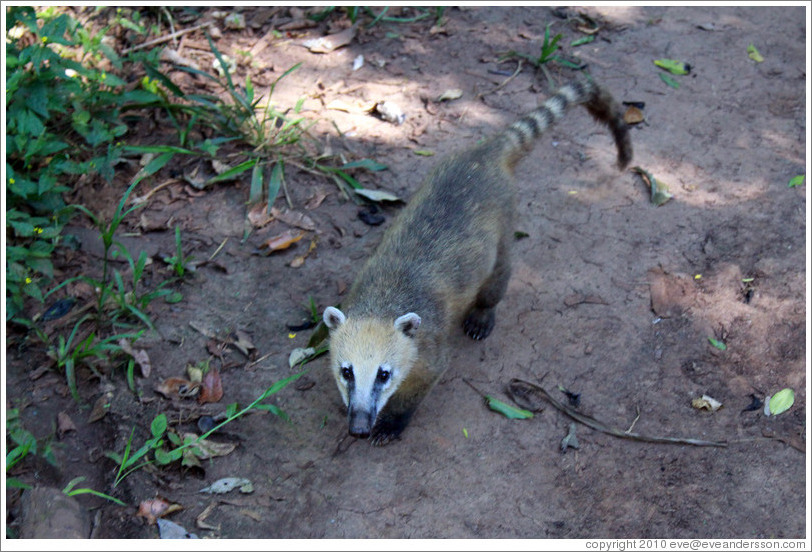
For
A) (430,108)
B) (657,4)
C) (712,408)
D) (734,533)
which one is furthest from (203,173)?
(657,4)

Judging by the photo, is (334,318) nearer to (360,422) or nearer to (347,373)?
(347,373)

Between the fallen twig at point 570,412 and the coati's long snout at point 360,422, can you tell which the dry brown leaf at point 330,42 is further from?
the coati's long snout at point 360,422

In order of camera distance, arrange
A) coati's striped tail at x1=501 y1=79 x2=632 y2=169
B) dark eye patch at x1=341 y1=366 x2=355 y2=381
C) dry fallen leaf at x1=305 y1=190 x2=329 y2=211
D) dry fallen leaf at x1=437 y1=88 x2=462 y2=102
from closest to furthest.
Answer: dark eye patch at x1=341 y1=366 x2=355 y2=381 < coati's striped tail at x1=501 y1=79 x2=632 y2=169 < dry fallen leaf at x1=305 y1=190 x2=329 y2=211 < dry fallen leaf at x1=437 y1=88 x2=462 y2=102

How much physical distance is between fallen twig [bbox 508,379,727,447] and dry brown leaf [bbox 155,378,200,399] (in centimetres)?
188

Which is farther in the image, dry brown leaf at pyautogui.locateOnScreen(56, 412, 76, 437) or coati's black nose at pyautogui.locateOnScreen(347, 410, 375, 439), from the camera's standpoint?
dry brown leaf at pyautogui.locateOnScreen(56, 412, 76, 437)

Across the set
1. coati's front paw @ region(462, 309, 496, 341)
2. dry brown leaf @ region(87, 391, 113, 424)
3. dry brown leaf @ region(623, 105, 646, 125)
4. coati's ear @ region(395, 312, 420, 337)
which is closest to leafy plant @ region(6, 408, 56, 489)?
dry brown leaf @ region(87, 391, 113, 424)

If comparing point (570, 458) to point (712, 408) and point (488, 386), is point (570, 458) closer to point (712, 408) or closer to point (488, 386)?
point (488, 386)

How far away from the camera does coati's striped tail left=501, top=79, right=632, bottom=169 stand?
485 cm

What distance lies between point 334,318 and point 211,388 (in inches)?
34.5

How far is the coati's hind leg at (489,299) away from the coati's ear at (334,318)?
1.03 m

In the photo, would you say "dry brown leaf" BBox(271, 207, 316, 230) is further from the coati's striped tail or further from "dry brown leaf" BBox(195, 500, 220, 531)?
"dry brown leaf" BBox(195, 500, 220, 531)

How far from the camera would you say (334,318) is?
3926 mm

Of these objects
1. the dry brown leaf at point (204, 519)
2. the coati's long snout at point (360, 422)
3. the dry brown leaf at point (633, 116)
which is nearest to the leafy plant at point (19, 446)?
the dry brown leaf at point (204, 519)

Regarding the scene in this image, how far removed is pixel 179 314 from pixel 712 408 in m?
3.30
